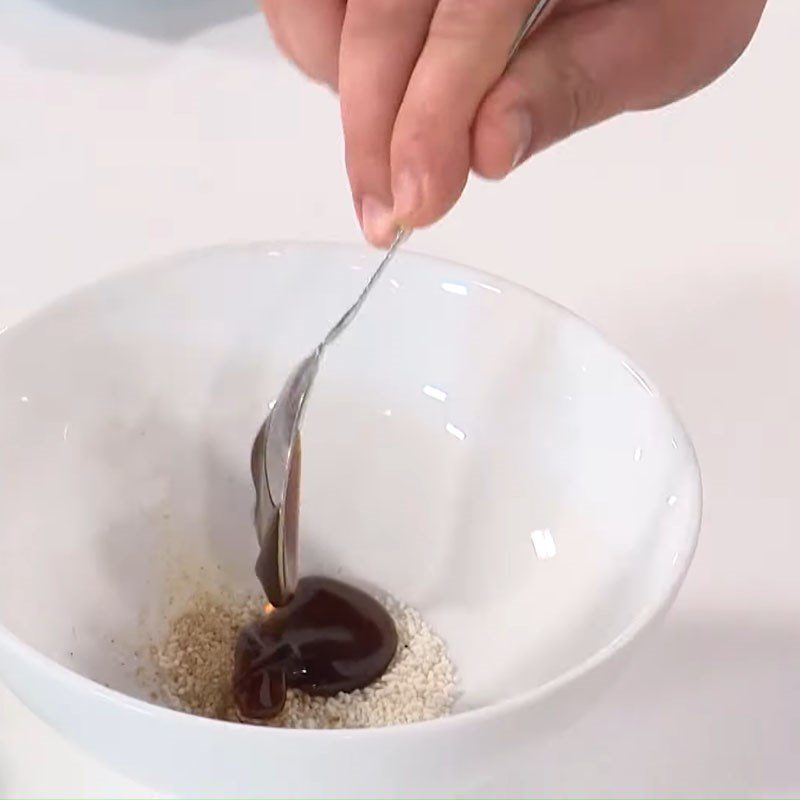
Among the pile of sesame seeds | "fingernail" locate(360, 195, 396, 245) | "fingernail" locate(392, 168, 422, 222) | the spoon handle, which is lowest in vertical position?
the pile of sesame seeds

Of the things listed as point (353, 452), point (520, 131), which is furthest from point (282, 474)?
point (520, 131)

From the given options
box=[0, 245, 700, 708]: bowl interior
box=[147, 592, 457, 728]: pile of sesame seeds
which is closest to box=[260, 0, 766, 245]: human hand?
box=[0, 245, 700, 708]: bowl interior

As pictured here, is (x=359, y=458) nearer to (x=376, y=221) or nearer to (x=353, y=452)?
(x=353, y=452)

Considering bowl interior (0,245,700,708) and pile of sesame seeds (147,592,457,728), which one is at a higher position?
bowl interior (0,245,700,708)

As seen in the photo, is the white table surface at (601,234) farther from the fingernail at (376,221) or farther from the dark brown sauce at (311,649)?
the fingernail at (376,221)

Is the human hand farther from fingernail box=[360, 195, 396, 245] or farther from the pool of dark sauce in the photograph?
the pool of dark sauce

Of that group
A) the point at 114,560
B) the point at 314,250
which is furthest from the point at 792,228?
the point at 114,560

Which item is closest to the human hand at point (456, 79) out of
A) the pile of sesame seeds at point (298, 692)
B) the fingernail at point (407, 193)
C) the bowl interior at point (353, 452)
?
the fingernail at point (407, 193)
